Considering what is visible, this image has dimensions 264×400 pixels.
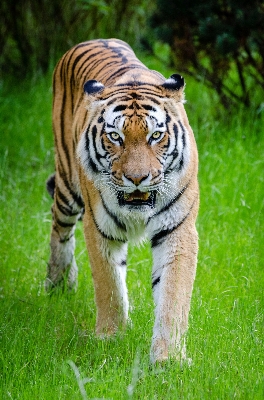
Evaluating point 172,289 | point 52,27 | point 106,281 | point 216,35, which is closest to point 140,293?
point 106,281

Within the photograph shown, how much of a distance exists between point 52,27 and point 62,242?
464cm

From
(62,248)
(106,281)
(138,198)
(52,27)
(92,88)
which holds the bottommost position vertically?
(106,281)

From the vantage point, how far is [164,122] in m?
3.71

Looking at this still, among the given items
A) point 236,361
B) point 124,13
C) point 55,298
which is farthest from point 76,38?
point 236,361

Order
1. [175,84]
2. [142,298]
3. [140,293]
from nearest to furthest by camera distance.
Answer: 1. [175,84]
2. [142,298]
3. [140,293]

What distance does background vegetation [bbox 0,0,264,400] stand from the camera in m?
3.32

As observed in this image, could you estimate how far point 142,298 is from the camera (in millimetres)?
4504

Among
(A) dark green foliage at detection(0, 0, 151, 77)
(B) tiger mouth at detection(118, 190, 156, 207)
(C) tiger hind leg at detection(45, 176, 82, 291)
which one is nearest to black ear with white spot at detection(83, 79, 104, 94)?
(B) tiger mouth at detection(118, 190, 156, 207)

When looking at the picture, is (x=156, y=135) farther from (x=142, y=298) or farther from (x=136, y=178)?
(x=142, y=298)

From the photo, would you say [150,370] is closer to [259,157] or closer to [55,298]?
[55,298]

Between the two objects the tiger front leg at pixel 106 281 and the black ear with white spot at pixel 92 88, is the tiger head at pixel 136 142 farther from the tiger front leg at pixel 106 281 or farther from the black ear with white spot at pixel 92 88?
the tiger front leg at pixel 106 281

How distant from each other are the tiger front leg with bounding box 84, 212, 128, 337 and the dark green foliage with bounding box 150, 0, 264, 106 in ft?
10.6

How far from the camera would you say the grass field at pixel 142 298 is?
3.32 metres

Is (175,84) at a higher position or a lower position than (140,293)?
higher
